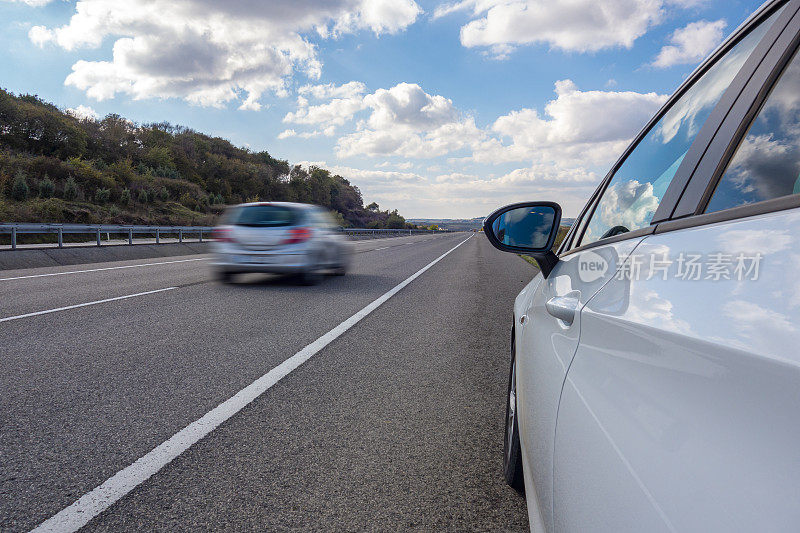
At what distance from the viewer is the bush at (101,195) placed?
115ft

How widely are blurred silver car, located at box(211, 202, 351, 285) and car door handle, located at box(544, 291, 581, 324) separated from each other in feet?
29.6

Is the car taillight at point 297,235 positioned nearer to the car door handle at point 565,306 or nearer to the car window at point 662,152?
the car window at point 662,152

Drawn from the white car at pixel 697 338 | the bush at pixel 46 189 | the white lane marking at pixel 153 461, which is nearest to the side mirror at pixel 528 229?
the white car at pixel 697 338

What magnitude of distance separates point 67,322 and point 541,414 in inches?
249

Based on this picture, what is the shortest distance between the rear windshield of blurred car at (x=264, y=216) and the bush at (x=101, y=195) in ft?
96.7

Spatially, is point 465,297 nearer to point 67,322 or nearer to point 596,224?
point 67,322

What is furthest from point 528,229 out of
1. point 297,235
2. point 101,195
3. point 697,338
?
point 101,195

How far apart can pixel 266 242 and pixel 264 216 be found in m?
0.56

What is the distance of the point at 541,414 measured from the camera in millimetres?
1688

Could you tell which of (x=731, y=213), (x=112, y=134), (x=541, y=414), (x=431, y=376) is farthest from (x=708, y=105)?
(x=112, y=134)

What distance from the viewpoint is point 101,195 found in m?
35.1

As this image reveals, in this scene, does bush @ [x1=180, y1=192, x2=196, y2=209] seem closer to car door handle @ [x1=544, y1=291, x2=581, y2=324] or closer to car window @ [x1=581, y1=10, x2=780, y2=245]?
car window @ [x1=581, y1=10, x2=780, y2=245]

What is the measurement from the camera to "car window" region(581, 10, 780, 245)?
1.48m

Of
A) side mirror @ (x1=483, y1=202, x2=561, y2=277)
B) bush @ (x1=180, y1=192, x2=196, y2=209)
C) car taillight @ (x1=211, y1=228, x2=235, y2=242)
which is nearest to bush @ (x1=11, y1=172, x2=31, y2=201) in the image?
bush @ (x1=180, y1=192, x2=196, y2=209)
